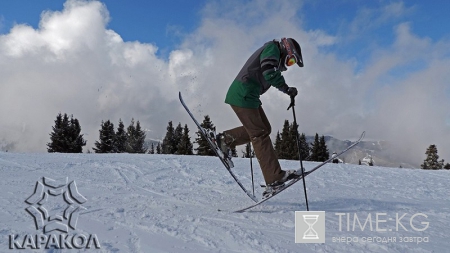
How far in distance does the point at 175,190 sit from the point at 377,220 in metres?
2.75

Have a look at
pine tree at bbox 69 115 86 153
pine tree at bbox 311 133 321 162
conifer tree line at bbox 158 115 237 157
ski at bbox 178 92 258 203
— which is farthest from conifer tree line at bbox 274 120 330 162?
ski at bbox 178 92 258 203

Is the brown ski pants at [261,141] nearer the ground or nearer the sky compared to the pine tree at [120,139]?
nearer the ground

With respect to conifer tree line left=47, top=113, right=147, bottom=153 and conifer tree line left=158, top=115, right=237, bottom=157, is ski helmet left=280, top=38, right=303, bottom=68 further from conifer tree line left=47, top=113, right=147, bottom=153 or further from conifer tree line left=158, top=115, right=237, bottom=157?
conifer tree line left=47, top=113, right=147, bottom=153

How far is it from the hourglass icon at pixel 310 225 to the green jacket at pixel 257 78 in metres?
1.56

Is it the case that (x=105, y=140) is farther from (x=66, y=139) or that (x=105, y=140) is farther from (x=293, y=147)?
(x=293, y=147)

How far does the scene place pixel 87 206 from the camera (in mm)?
3307

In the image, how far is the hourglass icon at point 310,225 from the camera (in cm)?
274

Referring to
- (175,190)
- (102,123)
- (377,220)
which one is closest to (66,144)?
(102,123)

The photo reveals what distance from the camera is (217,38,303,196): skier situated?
12.7 ft

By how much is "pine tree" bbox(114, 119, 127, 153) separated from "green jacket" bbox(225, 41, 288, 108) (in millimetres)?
45139

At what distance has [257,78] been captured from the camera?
4004 millimetres

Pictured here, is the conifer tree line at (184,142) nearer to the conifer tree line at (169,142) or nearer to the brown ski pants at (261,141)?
the conifer tree line at (169,142)

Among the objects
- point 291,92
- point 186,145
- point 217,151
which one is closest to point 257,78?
point 291,92

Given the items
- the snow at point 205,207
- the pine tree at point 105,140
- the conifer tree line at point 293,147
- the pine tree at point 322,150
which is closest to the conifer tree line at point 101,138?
the pine tree at point 105,140
